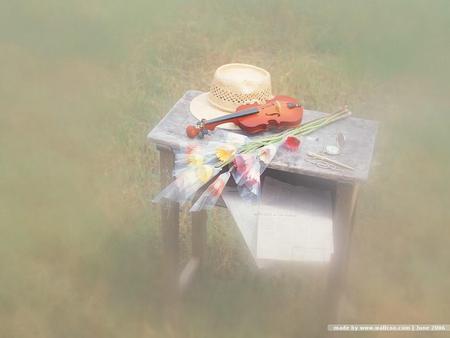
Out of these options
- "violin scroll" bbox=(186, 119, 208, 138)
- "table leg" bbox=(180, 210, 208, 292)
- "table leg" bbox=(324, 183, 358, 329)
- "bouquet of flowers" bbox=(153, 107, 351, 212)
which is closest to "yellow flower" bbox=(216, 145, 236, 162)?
"bouquet of flowers" bbox=(153, 107, 351, 212)

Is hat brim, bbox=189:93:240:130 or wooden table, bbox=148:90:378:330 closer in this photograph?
wooden table, bbox=148:90:378:330

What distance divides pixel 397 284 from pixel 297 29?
2168mm

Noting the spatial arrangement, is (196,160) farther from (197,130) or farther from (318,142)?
(318,142)

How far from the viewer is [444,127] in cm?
362

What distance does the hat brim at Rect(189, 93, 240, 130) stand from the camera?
2211mm

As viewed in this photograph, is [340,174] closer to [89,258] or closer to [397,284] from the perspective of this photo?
[397,284]

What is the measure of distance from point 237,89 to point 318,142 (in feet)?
1.14

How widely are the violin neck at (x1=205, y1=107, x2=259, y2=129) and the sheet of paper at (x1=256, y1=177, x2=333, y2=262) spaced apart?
262mm

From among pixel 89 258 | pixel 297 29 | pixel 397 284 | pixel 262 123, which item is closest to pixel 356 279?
pixel 397 284

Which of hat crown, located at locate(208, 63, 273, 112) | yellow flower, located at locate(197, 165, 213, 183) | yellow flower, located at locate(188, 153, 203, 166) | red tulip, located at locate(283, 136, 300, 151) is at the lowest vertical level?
yellow flower, located at locate(197, 165, 213, 183)

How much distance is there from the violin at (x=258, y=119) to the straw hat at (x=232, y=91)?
0.15ft

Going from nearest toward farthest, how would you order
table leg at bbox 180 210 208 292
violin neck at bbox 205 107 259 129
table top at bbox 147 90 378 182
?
table top at bbox 147 90 378 182, violin neck at bbox 205 107 259 129, table leg at bbox 180 210 208 292

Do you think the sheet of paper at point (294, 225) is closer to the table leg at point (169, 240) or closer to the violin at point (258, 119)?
the violin at point (258, 119)

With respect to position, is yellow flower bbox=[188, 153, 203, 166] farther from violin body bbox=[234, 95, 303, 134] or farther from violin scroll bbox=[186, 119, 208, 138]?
violin body bbox=[234, 95, 303, 134]
